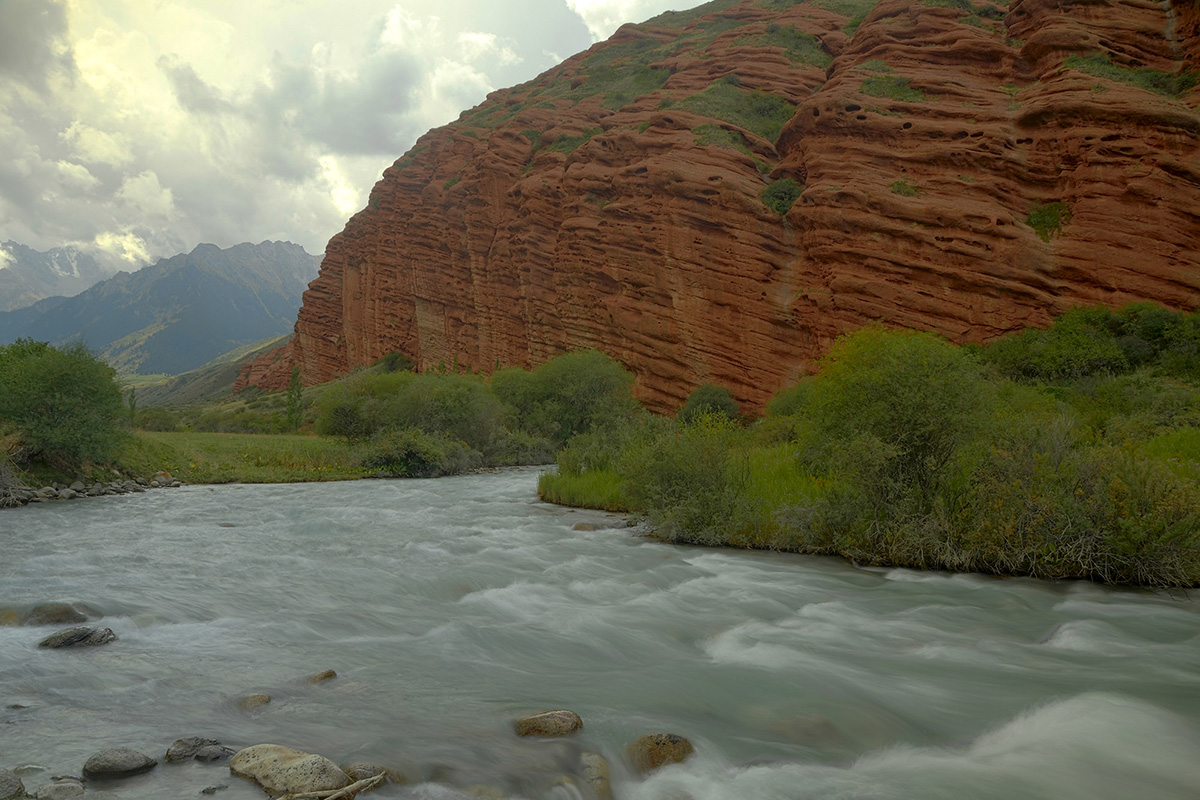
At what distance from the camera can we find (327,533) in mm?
14969

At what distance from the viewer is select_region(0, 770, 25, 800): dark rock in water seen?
3.73 m

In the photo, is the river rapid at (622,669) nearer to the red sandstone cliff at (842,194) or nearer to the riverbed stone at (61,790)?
the riverbed stone at (61,790)

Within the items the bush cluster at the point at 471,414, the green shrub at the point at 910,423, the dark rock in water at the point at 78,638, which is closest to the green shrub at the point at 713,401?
the bush cluster at the point at 471,414

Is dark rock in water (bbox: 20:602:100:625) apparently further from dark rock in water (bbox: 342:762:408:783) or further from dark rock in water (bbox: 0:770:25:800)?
dark rock in water (bbox: 342:762:408:783)

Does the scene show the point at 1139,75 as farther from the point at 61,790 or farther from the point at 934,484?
the point at 61,790

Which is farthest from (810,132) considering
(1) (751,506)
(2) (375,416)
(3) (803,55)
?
(1) (751,506)

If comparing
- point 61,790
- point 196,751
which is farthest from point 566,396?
point 61,790

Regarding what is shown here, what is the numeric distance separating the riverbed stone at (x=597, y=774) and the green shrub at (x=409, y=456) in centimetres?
2699

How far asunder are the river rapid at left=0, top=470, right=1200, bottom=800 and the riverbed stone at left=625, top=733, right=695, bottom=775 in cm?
9

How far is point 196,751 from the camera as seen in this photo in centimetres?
449

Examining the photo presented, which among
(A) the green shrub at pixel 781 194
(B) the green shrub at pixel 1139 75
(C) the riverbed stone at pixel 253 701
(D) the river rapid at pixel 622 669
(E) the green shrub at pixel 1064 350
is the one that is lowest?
(D) the river rapid at pixel 622 669

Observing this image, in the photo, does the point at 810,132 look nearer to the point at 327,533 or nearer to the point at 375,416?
the point at 375,416

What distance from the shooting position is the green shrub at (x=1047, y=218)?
38781mm

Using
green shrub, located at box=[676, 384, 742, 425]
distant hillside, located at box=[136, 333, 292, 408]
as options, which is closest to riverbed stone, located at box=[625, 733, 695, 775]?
green shrub, located at box=[676, 384, 742, 425]
